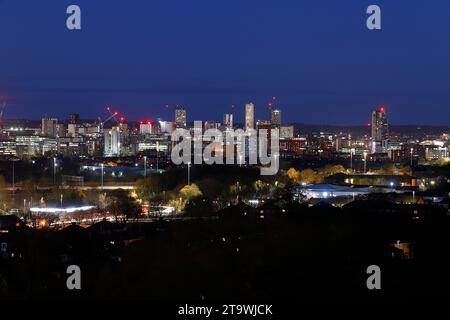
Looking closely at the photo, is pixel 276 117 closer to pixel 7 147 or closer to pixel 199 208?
pixel 7 147

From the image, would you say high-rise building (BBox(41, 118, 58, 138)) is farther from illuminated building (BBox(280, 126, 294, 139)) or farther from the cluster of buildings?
illuminated building (BBox(280, 126, 294, 139))

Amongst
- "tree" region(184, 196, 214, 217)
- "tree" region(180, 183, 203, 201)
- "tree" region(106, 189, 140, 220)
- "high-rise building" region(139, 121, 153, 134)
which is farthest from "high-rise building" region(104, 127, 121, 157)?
"tree" region(184, 196, 214, 217)

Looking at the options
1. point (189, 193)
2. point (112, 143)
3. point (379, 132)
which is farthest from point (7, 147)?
point (189, 193)

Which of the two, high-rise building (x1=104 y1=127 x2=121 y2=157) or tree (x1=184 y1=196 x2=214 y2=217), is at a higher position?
high-rise building (x1=104 y1=127 x2=121 y2=157)

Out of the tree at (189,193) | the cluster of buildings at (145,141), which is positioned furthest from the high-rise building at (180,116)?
the tree at (189,193)

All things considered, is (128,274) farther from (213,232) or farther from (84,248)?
(213,232)
